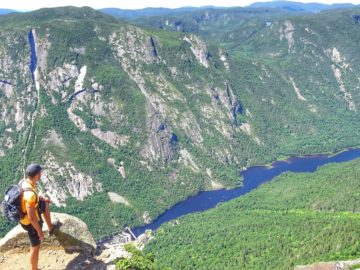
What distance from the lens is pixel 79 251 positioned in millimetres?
29094

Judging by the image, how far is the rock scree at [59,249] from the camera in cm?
2753

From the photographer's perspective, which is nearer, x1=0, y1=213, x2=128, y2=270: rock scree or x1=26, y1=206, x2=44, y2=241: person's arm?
x1=26, y1=206, x2=44, y2=241: person's arm

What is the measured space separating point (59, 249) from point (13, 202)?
839 centimetres

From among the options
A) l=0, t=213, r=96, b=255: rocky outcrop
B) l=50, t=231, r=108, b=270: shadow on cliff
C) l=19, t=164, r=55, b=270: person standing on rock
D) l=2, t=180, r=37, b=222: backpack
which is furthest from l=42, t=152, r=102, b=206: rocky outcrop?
l=2, t=180, r=37, b=222: backpack

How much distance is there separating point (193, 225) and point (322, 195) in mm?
45242

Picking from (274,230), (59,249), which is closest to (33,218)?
(59,249)

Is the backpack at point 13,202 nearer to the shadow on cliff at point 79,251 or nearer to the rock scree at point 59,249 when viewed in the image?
the rock scree at point 59,249

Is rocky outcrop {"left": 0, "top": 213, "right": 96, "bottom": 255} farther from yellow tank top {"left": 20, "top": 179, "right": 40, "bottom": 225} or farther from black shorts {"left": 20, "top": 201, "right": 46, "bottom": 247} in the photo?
yellow tank top {"left": 20, "top": 179, "right": 40, "bottom": 225}

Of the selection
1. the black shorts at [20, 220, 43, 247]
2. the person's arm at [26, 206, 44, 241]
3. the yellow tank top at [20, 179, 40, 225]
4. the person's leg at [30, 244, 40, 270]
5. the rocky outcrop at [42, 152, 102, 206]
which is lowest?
the rocky outcrop at [42, 152, 102, 206]

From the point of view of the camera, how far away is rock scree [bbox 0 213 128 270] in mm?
27531

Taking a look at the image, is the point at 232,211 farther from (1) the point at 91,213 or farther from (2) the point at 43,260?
(2) the point at 43,260

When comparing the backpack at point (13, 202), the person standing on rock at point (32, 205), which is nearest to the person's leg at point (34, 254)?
the person standing on rock at point (32, 205)

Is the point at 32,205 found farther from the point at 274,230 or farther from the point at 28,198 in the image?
the point at 274,230

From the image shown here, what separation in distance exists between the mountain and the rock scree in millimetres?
51943
